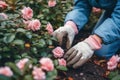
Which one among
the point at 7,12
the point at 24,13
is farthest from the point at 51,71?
the point at 7,12

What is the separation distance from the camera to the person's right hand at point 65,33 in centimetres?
326

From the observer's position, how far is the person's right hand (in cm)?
326

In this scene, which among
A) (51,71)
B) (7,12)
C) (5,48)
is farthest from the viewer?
(7,12)

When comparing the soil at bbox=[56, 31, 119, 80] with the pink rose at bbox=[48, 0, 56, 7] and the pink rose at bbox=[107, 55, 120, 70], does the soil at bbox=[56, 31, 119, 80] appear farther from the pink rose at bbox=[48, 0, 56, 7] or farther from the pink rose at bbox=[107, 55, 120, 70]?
A: the pink rose at bbox=[48, 0, 56, 7]

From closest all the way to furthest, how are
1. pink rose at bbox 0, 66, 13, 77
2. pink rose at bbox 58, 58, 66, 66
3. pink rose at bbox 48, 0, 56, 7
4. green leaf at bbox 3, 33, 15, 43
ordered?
pink rose at bbox 0, 66, 13, 77 → green leaf at bbox 3, 33, 15, 43 → pink rose at bbox 58, 58, 66, 66 → pink rose at bbox 48, 0, 56, 7

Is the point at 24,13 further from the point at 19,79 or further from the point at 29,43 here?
the point at 19,79

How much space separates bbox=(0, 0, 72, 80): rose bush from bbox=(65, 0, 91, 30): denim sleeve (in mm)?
214

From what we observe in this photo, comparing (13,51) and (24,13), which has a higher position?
(24,13)

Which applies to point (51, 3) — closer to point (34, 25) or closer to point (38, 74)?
point (34, 25)

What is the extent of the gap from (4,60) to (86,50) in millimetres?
725

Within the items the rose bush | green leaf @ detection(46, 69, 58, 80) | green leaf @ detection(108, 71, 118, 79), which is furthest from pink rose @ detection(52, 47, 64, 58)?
green leaf @ detection(46, 69, 58, 80)

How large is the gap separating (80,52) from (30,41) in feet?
1.44

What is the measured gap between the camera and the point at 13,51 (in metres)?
2.90

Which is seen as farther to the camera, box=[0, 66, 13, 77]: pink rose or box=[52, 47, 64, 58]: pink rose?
box=[52, 47, 64, 58]: pink rose
